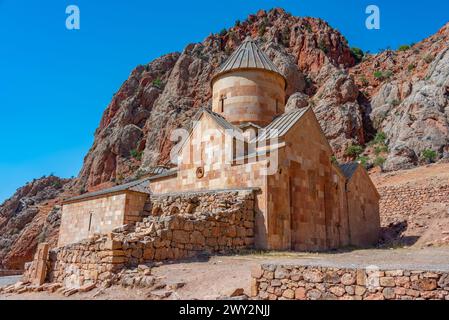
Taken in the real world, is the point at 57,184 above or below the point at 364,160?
above

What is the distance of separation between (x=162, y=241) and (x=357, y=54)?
5170 cm

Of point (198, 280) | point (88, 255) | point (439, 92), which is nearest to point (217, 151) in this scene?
point (88, 255)

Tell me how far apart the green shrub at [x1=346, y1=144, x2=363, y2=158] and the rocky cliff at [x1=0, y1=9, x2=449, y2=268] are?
0.30 ft

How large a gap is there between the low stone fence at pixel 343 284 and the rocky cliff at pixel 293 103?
2643cm

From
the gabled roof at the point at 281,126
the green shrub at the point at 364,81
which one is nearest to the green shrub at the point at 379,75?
the green shrub at the point at 364,81

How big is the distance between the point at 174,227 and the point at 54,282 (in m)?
3.46

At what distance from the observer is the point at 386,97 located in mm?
40562

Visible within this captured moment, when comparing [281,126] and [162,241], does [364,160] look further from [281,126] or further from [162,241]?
[162,241]

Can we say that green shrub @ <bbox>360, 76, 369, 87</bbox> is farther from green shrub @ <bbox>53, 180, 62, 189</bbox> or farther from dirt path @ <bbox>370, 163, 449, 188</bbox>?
green shrub @ <bbox>53, 180, 62, 189</bbox>

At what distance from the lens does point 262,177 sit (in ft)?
37.5

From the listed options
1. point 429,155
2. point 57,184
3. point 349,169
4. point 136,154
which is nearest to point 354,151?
point 429,155

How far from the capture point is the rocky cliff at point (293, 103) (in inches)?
1225

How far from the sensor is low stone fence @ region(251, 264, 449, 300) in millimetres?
4301

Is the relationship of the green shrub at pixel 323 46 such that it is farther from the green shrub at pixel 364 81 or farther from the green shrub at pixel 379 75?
the green shrub at pixel 379 75
